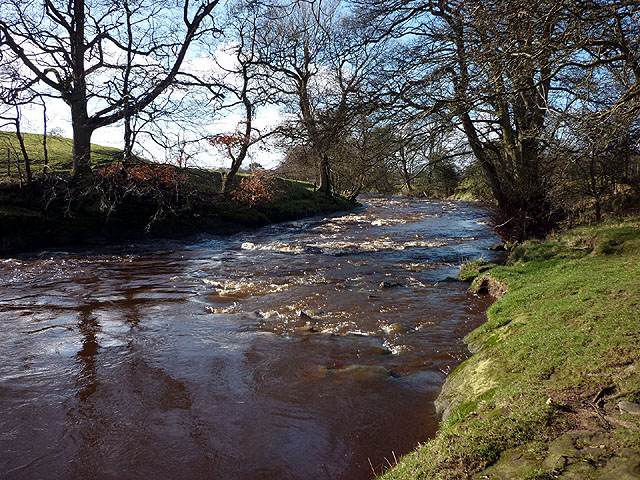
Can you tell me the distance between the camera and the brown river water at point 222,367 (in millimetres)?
3510

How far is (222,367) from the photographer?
16.9ft

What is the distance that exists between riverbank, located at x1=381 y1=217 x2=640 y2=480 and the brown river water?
0.61m

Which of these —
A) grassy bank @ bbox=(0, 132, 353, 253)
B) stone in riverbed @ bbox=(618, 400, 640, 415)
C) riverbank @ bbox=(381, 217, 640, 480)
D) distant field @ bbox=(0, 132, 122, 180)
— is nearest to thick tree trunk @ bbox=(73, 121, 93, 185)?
grassy bank @ bbox=(0, 132, 353, 253)

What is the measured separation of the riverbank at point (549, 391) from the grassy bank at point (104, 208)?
1083 centimetres

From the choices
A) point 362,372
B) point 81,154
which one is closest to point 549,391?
point 362,372

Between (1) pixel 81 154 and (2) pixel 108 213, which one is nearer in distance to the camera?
(2) pixel 108 213

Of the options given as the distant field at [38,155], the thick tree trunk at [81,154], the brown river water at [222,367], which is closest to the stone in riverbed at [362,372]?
the brown river water at [222,367]

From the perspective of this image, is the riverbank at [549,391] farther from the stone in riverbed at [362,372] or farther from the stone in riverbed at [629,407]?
the stone in riverbed at [362,372]

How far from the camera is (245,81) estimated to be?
21.1 metres

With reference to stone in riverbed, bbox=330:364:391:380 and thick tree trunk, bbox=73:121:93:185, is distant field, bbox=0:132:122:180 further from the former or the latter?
stone in riverbed, bbox=330:364:391:380

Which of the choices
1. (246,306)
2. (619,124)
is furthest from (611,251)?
(246,306)

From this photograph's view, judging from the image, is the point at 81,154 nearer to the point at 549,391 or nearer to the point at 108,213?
the point at 108,213

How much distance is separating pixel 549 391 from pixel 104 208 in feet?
51.8

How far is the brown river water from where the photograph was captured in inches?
138
